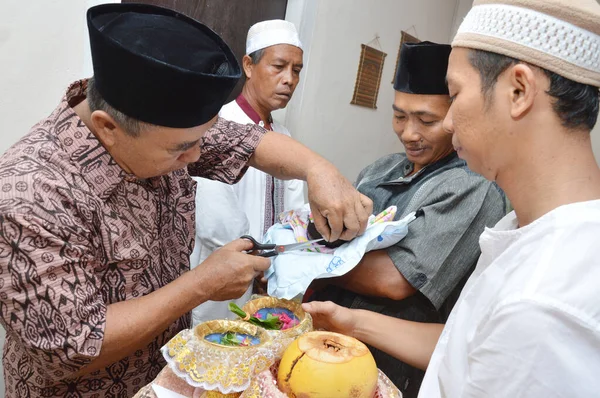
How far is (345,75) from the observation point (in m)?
4.47

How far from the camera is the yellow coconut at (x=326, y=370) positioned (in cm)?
102

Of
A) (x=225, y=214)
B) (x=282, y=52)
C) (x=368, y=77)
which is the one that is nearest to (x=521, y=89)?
(x=225, y=214)

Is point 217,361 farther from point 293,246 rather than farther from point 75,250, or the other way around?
point 293,246

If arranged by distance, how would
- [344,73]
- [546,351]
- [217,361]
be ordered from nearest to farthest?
1. [546,351]
2. [217,361]
3. [344,73]

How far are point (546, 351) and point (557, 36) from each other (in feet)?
2.08

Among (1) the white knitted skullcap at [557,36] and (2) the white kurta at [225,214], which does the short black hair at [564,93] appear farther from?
(2) the white kurta at [225,214]

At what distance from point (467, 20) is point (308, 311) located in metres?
0.89

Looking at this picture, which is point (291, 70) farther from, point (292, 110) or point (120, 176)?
point (120, 176)

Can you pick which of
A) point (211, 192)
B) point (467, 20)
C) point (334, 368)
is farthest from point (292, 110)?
point (334, 368)

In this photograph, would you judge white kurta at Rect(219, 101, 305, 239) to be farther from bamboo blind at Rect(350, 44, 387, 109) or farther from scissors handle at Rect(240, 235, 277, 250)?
bamboo blind at Rect(350, 44, 387, 109)

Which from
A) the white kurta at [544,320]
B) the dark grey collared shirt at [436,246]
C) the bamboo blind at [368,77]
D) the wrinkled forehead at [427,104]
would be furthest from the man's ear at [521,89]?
the bamboo blind at [368,77]

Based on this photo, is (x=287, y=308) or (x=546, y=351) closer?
(x=546, y=351)

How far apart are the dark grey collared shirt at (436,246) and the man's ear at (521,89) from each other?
591 millimetres

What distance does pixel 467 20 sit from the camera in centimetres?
114
